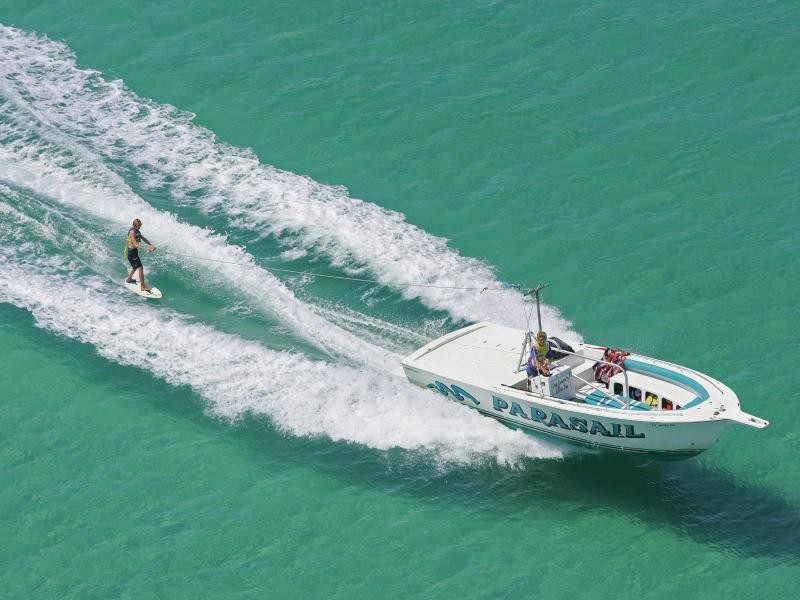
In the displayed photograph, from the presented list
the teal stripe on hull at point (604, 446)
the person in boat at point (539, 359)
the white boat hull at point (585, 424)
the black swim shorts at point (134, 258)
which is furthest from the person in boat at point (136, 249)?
the person in boat at point (539, 359)

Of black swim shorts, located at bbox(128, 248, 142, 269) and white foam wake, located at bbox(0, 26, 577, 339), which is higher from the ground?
white foam wake, located at bbox(0, 26, 577, 339)

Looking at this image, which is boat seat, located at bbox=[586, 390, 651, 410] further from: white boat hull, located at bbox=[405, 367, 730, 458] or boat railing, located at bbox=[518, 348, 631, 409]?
white boat hull, located at bbox=[405, 367, 730, 458]

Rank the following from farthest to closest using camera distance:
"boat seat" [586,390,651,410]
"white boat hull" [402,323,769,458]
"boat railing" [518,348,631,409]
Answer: "boat railing" [518,348,631,409] < "boat seat" [586,390,651,410] < "white boat hull" [402,323,769,458]

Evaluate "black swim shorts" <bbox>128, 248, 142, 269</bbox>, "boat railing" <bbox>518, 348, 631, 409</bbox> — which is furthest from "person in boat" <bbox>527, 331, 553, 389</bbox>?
"black swim shorts" <bbox>128, 248, 142, 269</bbox>

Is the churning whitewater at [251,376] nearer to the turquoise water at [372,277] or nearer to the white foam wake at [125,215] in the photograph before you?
the turquoise water at [372,277]

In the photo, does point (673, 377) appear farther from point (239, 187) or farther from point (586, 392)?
point (239, 187)

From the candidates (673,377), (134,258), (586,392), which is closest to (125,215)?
(134,258)

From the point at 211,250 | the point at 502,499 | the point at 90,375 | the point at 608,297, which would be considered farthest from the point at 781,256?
the point at 90,375

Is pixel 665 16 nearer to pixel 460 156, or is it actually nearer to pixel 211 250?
pixel 460 156
